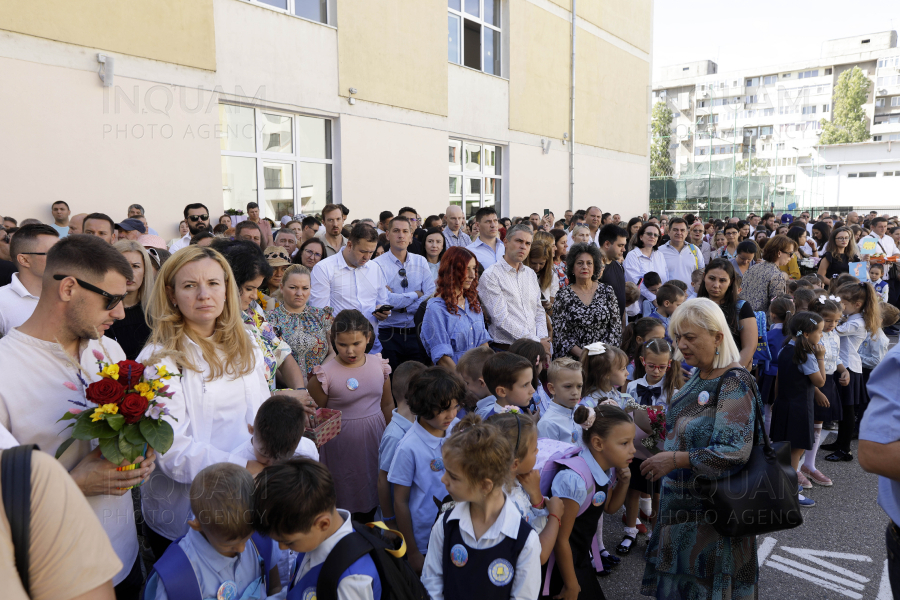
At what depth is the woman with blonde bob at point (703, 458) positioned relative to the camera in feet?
7.86

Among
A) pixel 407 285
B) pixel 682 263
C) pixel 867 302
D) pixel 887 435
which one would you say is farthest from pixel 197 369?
pixel 682 263

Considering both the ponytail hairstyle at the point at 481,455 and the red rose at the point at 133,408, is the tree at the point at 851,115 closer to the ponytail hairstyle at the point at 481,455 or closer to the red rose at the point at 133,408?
the ponytail hairstyle at the point at 481,455

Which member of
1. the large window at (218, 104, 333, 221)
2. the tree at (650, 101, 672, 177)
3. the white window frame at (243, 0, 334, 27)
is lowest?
the large window at (218, 104, 333, 221)

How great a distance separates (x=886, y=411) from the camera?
1752mm

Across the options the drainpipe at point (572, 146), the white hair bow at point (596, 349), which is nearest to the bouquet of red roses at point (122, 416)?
the white hair bow at point (596, 349)

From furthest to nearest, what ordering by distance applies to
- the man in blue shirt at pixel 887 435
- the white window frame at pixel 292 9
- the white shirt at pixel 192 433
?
the white window frame at pixel 292 9 < the white shirt at pixel 192 433 < the man in blue shirt at pixel 887 435

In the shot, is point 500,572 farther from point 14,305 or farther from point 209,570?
point 14,305

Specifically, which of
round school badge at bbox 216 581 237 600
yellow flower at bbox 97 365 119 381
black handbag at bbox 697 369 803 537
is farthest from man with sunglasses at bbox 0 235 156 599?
black handbag at bbox 697 369 803 537

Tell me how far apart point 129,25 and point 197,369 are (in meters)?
7.78

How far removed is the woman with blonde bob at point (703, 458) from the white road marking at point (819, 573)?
47.8 inches

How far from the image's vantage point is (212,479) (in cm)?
193

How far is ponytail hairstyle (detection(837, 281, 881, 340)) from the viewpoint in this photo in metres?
5.35

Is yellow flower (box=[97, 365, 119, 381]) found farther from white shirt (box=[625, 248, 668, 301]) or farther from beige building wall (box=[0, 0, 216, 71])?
beige building wall (box=[0, 0, 216, 71])

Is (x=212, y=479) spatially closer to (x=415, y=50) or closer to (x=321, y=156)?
(x=321, y=156)
